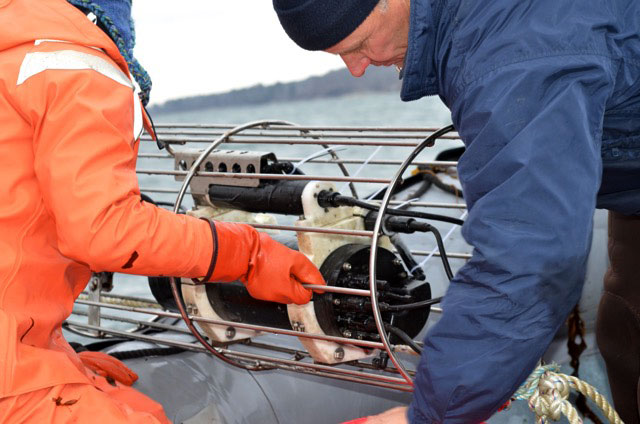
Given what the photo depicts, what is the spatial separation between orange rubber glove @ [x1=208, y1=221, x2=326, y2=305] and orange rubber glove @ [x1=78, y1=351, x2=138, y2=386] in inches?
19.0

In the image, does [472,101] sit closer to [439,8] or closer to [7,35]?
[439,8]

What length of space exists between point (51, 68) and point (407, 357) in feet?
4.01

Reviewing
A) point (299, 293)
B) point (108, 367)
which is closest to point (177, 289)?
point (108, 367)

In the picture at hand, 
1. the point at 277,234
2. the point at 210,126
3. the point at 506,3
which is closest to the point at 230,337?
the point at 277,234

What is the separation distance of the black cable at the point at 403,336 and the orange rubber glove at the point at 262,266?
167 mm

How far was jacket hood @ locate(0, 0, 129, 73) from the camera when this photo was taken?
4.16 feet

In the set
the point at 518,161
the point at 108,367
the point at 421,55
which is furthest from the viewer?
the point at 108,367

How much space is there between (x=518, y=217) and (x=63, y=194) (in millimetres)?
725

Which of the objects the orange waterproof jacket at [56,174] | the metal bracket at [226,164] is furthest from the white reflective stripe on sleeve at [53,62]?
the metal bracket at [226,164]

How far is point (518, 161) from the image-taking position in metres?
0.98

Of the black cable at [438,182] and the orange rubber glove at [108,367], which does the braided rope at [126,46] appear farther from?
the black cable at [438,182]

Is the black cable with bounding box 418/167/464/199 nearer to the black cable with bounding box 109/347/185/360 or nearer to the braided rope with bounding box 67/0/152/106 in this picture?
the black cable with bounding box 109/347/185/360

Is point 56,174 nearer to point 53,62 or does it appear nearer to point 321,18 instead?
point 53,62

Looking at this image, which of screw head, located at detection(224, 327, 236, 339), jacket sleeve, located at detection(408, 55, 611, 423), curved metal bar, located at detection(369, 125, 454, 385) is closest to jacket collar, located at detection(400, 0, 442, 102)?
jacket sleeve, located at detection(408, 55, 611, 423)
